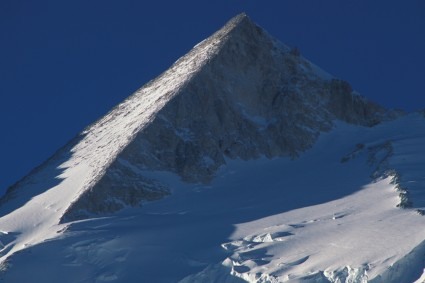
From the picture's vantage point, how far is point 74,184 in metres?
119

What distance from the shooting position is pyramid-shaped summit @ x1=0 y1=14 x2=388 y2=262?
381 ft

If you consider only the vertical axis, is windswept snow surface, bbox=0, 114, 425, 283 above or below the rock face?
below

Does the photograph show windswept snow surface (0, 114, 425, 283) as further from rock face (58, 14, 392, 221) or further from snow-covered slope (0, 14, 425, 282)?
rock face (58, 14, 392, 221)

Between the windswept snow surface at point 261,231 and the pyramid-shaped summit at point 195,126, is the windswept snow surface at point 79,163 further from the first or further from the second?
the windswept snow surface at point 261,231

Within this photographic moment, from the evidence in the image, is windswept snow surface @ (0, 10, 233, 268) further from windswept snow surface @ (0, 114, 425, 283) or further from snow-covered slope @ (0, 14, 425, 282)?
windswept snow surface @ (0, 114, 425, 283)

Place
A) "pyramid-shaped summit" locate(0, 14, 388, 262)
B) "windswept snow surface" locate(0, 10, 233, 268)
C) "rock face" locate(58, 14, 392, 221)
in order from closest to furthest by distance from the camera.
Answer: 1. "windswept snow surface" locate(0, 10, 233, 268)
2. "pyramid-shaped summit" locate(0, 14, 388, 262)
3. "rock face" locate(58, 14, 392, 221)

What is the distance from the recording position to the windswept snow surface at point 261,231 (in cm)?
9600

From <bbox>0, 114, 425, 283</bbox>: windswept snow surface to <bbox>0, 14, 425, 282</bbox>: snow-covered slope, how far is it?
14 centimetres

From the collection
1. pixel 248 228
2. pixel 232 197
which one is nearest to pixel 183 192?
pixel 232 197

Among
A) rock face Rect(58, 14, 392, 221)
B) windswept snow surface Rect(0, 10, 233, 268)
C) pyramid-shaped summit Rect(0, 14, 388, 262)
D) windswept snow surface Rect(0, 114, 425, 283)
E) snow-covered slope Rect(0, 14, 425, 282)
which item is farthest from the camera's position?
rock face Rect(58, 14, 392, 221)

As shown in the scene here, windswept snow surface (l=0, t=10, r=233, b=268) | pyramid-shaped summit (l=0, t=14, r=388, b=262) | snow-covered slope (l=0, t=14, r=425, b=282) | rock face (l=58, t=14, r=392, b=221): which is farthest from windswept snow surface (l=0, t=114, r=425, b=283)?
rock face (l=58, t=14, r=392, b=221)

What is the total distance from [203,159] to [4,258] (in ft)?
80.7

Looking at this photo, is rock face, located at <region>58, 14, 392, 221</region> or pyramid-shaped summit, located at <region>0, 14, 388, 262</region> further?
rock face, located at <region>58, 14, 392, 221</region>

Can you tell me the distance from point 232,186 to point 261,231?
1506 centimetres
